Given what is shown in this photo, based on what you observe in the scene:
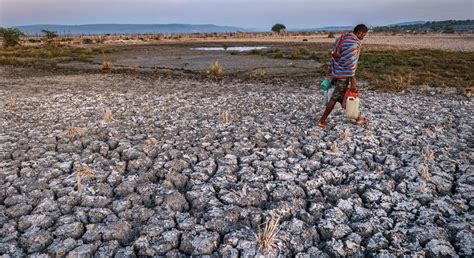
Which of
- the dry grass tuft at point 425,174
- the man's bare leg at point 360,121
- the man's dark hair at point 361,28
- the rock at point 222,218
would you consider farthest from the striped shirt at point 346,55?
the rock at point 222,218

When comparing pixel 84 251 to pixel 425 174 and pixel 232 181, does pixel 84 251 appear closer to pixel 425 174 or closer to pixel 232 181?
pixel 232 181

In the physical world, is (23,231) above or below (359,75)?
below

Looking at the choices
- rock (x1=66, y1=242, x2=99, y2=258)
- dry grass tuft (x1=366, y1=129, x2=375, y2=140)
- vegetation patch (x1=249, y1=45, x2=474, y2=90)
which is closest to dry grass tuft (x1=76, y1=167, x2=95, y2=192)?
rock (x1=66, y1=242, x2=99, y2=258)

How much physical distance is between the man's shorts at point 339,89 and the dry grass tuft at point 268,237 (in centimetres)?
410

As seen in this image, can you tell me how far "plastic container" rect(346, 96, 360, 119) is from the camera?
25.3 feet

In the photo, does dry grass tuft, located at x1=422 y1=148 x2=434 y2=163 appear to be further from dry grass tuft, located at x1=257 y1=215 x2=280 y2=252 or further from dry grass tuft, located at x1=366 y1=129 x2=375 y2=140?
dry grass tuft, located at x1=257 y1=215 x2=280 y2=252

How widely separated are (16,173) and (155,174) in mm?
2006

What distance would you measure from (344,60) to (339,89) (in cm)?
60

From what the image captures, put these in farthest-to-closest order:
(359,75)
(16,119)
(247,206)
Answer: (359,75) → (16,119) → (247,206)

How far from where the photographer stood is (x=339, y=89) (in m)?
7.49

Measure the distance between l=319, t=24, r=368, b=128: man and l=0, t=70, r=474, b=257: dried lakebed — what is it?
2.67 ft

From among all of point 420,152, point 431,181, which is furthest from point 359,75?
point 431,181

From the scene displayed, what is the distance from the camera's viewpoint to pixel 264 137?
7289 mm

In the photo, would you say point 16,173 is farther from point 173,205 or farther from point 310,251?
point 310,251
